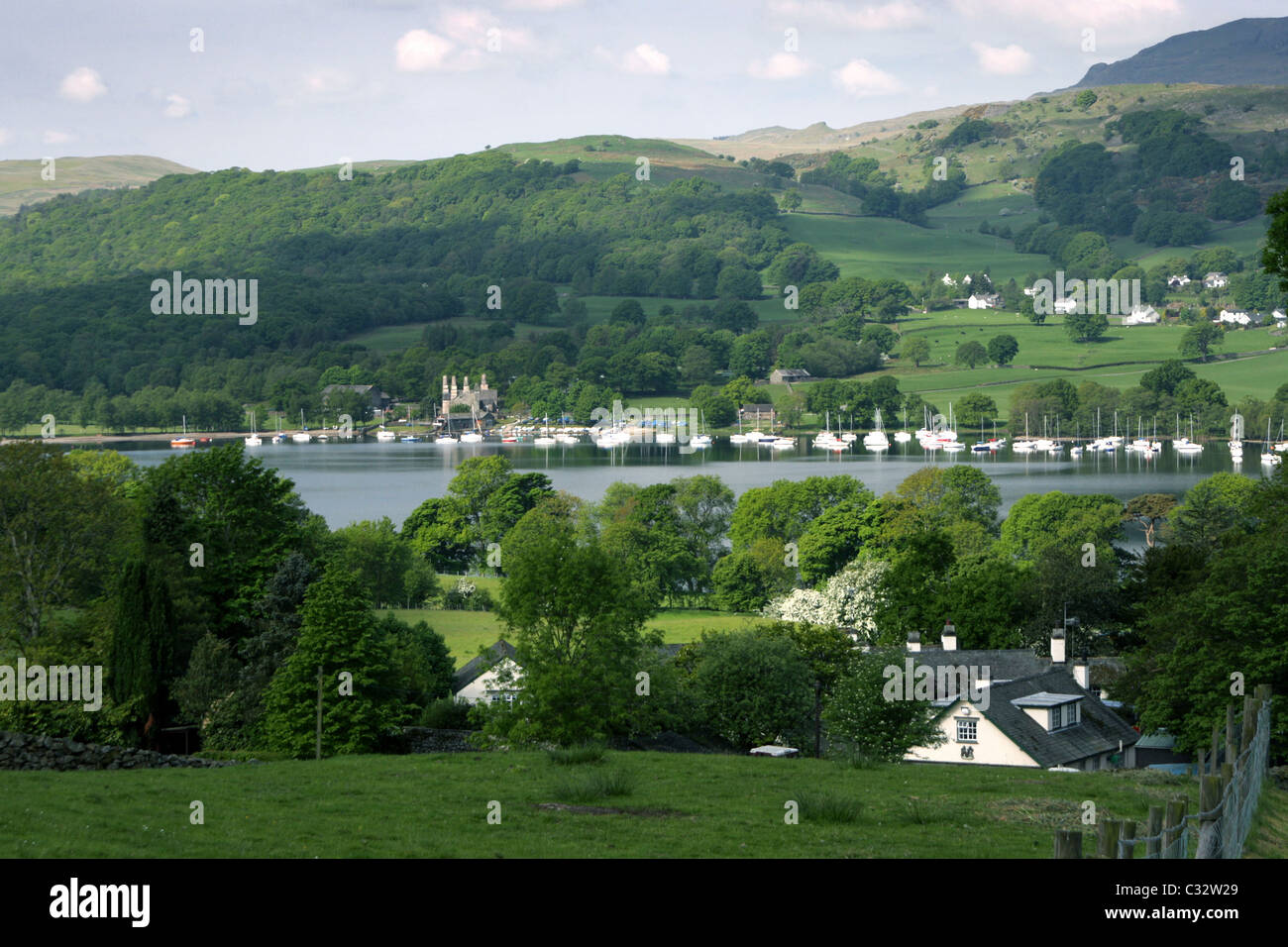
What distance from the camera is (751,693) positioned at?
1359 inches

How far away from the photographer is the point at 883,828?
15.2m

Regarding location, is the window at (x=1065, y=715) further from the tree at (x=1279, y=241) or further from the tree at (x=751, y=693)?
the tree at (x=1279, y=241)

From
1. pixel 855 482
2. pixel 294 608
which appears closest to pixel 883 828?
pixel 294 608

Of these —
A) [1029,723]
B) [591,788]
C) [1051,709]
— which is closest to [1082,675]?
[1051,709]

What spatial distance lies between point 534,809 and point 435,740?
15.7 m

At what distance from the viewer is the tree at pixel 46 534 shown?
35.8 meters

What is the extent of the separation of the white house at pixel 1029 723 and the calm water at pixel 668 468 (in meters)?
70.1

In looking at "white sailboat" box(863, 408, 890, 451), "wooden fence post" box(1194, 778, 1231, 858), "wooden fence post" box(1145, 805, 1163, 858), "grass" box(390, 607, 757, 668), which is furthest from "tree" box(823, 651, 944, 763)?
"white sailboat" box(863, 408, 890, 451)

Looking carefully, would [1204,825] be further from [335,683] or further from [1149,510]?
[1149,510]

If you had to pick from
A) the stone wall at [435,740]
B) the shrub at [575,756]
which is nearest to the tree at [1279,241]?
the shrub at [575,756]

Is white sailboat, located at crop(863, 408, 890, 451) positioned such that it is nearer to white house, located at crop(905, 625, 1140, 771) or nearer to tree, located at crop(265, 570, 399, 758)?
white house, located at crop(905, 625, 1140, 771)

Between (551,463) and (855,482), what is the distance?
249ft
